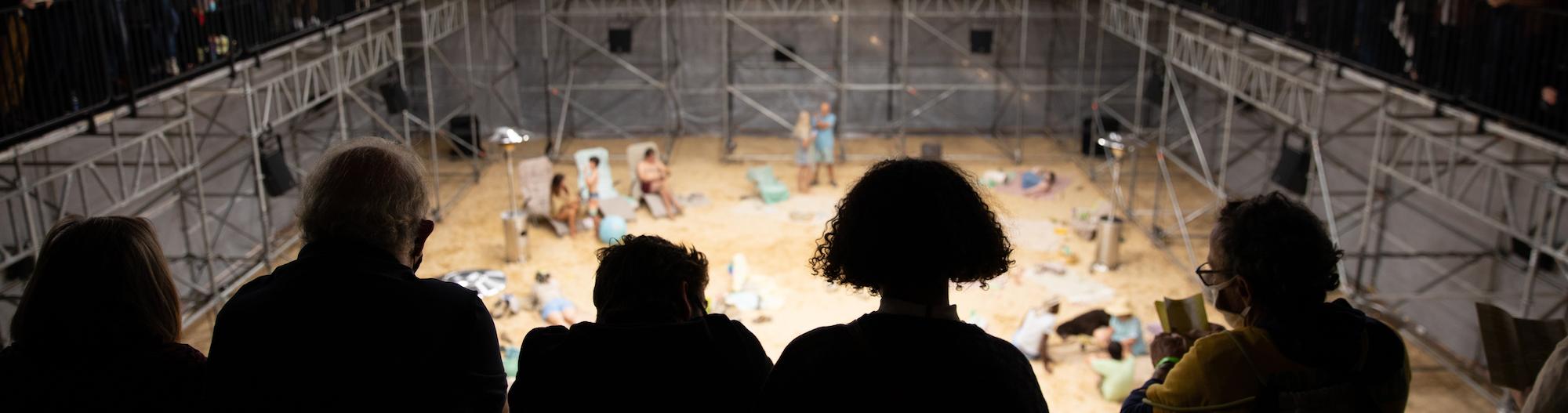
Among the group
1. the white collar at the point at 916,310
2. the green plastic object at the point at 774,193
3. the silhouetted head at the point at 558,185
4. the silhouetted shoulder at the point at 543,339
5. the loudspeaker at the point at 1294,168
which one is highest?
the white collar at the point at 916,310

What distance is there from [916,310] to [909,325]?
1.5 inches

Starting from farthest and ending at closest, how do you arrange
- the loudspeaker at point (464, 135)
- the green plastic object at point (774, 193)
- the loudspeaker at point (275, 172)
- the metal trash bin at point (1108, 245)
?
1. the loudspeaker at point (464, 135)
2. the green plastic object at point (774, 193)
3. the metal trash bin at point (1108, 245)
4. the loudspeaker at point (275, 172)

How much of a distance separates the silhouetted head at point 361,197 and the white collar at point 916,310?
103cm

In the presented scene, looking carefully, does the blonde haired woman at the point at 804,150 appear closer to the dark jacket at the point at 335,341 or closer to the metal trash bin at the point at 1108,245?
the metal trash bin at the point at 1108,245

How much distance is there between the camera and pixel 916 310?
2230 mm

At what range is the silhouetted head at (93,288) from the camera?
257 centimetres

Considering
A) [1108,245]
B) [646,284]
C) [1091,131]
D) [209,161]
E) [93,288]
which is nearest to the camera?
[93,288]

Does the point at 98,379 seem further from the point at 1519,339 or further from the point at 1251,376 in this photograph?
the point at 1519,339

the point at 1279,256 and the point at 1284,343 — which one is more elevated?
the point at 1279,256

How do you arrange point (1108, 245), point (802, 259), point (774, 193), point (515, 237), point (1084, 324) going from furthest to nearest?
point (774, 193)
point (802, 259)
point (515, 237)
point (1108, 245)
point (1084, 324)

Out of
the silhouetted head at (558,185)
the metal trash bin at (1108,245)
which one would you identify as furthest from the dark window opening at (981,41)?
the silhouetted head at (558,185)

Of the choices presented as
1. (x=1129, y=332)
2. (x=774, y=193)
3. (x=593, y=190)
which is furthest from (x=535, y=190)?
(x=1129, y=332)

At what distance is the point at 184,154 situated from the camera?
9.41m

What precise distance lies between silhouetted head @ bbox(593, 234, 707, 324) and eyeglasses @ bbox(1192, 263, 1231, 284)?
125cm
